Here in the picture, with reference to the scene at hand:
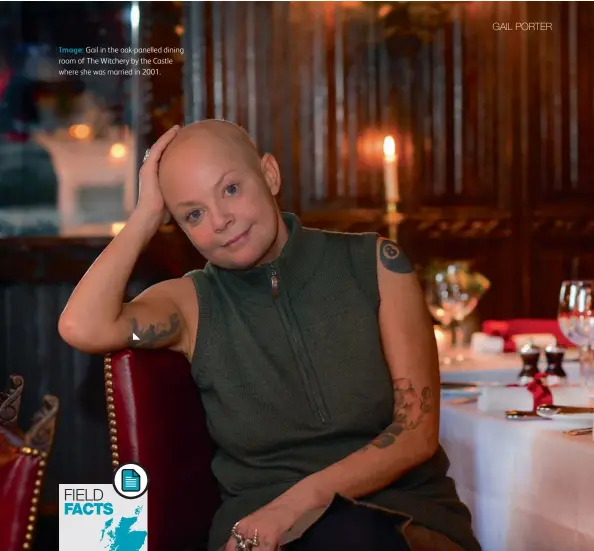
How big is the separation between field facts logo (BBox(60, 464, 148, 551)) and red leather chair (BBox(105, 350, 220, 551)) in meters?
0.01

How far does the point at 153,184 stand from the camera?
140 cm

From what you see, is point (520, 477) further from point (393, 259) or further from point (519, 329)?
point (519, 329)

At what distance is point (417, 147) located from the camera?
11.6 ft

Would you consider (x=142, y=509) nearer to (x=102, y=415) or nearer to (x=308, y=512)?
(x=308, y=512)

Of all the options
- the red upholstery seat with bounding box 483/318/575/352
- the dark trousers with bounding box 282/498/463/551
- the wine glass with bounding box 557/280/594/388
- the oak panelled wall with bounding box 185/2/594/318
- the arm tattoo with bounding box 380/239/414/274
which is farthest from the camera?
the oak panelled wall with bounding box 185/2/594/318

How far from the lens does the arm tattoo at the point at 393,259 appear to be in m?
1.41

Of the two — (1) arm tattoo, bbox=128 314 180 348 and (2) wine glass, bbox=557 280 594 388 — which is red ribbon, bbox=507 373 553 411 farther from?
(1) arm tattoo, bbox=128 314 180 348

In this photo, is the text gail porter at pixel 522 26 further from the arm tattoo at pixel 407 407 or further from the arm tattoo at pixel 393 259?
the arm tattoo at pixel 407 407

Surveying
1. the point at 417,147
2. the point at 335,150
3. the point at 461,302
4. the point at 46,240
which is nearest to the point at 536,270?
the point at 417,147

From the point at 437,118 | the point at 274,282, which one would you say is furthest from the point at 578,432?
the point at 437,118

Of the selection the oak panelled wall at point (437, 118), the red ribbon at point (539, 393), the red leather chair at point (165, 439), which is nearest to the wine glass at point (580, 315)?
the red ribbon at point (539, 393)

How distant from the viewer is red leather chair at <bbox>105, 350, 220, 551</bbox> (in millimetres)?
1347

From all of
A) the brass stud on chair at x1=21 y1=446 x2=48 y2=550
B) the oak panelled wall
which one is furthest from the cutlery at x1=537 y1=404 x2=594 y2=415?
the oak panelled wall

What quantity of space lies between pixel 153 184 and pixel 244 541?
488 mm
